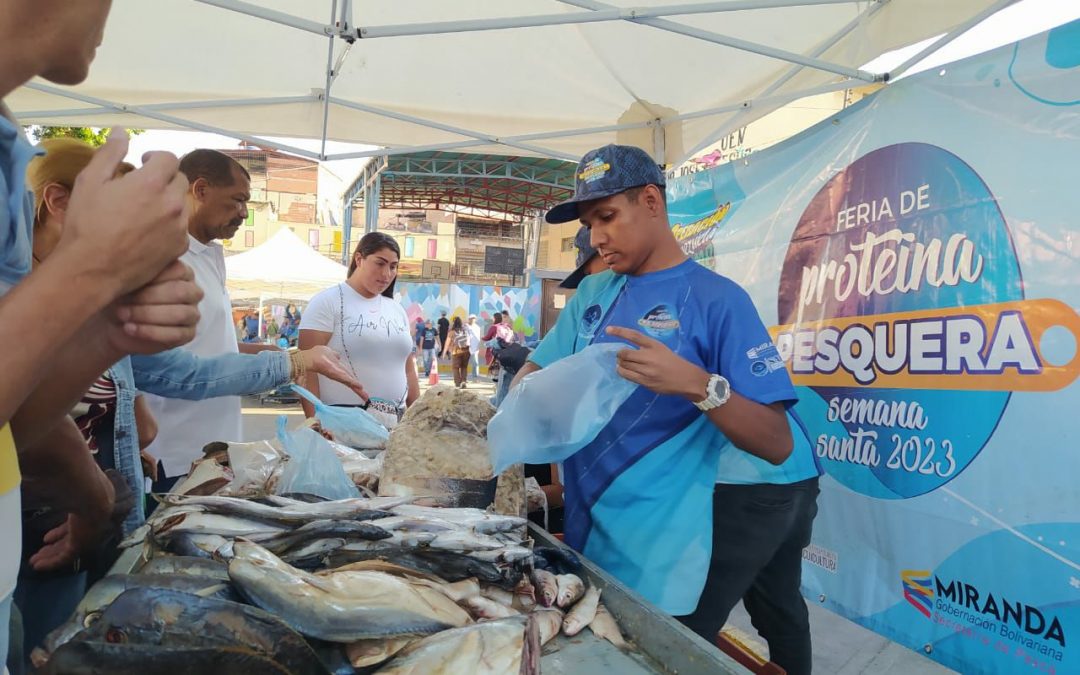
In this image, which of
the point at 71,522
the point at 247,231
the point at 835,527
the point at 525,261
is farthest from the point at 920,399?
the point at 247,231

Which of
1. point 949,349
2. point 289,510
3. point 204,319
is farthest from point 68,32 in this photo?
point 949,349

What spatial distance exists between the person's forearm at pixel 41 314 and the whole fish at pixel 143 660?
39cm

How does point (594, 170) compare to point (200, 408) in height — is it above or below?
above

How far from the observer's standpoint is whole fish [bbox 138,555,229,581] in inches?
47.4

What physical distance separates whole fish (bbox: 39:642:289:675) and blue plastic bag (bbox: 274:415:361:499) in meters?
1.07

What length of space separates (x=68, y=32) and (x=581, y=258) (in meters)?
2.67

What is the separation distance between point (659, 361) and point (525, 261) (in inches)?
1222

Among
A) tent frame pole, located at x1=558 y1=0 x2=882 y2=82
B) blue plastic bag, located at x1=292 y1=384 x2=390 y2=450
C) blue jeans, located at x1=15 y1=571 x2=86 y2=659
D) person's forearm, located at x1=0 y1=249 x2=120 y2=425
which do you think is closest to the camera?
person's forearm, located at x1=0 y1=249 x2=120 y2=425

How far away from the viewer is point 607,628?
52.9 inches

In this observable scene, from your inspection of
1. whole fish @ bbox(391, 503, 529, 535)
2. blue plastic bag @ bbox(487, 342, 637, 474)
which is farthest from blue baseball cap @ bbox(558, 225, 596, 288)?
whole fish @ bbox(391, 503, 529, 535)

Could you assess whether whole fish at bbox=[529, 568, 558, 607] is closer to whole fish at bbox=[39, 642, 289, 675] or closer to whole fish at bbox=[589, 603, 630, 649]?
whole fish at bbox=[589, 603, 630, 649]

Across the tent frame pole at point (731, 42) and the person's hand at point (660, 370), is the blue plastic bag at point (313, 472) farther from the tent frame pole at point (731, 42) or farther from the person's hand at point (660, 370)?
the tent frame pole at point (731, 42)

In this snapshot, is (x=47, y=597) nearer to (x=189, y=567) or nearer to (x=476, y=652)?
(x=189, y=567)

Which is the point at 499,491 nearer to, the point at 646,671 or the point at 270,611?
the point at 646,671
